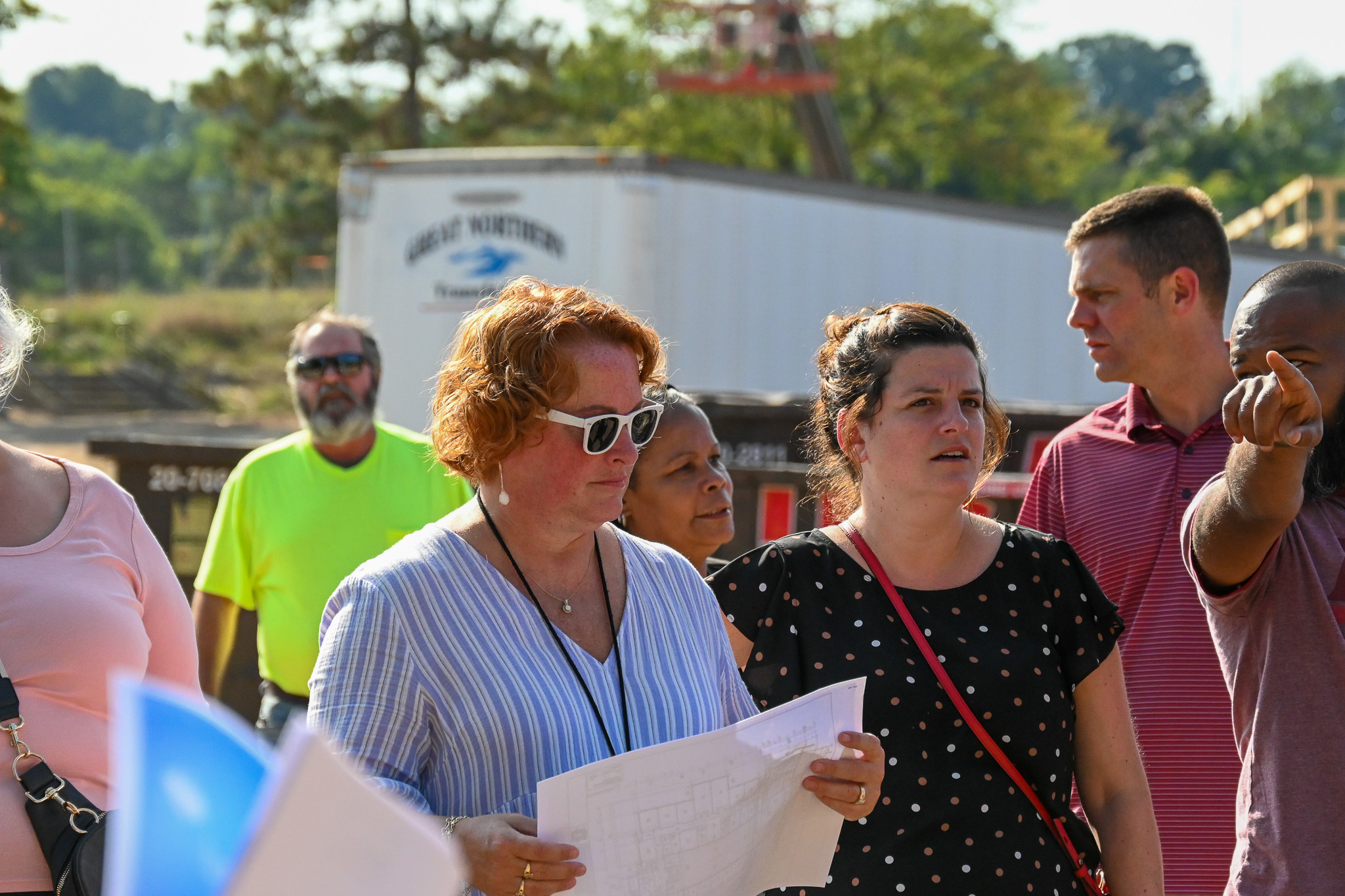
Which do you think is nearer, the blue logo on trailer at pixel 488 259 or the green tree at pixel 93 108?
the blue logo on trailer at pixel 488 259

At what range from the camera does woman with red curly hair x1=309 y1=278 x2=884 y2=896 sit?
2.03 metres

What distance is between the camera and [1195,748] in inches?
124

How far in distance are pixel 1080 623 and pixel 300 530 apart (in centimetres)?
286

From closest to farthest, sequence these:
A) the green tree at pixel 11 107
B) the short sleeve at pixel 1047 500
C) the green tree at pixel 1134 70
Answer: the short sleeve at pixel 1047 500
the green tree at pixel 11 107
the green tree at pixel 1134 70

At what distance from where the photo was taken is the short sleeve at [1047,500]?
11.2 feet

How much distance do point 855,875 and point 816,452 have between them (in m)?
0.98

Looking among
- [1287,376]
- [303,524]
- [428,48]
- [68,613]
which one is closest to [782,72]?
[428,48]

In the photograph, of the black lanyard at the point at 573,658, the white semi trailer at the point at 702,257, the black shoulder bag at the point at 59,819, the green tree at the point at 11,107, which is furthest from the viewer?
the green tree at the point at 11,107

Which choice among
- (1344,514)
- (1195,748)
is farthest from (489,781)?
(1195,748)

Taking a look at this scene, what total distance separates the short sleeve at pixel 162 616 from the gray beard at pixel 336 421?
2.10 metres

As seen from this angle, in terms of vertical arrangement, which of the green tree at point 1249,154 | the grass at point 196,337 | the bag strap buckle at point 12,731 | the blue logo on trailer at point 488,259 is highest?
the green tree at point 1249,154

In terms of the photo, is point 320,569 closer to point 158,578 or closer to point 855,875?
point 158,578

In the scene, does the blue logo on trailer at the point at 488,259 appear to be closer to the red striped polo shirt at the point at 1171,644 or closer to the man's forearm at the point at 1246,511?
the red striped polo shirt at the point at 1171,644

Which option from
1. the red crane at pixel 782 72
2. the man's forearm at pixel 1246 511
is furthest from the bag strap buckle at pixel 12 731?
the red crane at pixel 782 72
